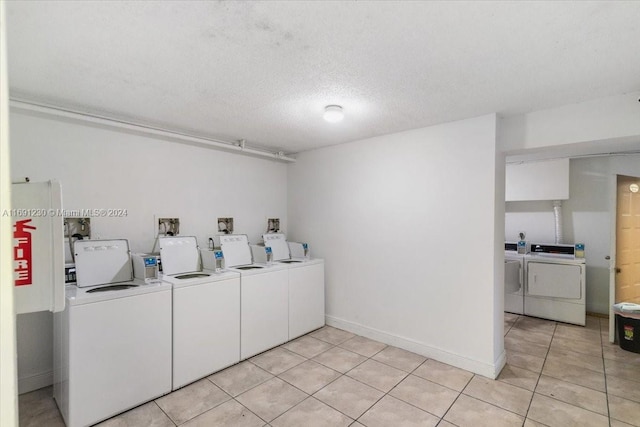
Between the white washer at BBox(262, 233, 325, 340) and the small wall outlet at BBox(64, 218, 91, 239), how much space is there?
6.28ft

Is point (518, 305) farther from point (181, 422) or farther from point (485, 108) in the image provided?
point (181, 422)

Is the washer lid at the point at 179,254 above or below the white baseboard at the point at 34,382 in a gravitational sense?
above

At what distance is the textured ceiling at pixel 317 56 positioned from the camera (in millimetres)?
1426

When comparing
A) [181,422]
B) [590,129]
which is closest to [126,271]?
[181,422]

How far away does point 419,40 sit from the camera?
1.64 metres

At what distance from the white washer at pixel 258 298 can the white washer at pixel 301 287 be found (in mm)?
102

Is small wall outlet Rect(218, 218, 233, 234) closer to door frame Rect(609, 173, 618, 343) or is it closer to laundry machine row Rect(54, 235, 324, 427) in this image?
laundry machine row Rect(54, 235, 324, 427)

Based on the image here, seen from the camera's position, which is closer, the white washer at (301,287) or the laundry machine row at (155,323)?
the laundry machine row at (155,323)

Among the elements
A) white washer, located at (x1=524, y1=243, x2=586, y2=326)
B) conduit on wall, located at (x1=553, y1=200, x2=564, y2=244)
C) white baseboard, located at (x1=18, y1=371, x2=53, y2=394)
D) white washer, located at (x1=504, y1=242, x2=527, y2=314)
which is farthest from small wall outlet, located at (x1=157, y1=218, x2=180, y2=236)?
conduit on wall, located at (x1=553, y1=200, x2=564, y2=244)

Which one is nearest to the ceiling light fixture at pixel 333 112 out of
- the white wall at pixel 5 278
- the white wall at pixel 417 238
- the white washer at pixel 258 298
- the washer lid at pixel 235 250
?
the white wall at pixel 417 238

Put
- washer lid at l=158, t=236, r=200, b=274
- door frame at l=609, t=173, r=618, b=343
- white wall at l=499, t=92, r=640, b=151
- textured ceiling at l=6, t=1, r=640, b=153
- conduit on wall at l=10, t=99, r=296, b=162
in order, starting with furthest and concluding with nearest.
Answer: door frame at l=609, t=173, r=618, b=343, washer lid at l=158, t=236, r=200, b=274, conduit on wall at l=10, t=99, r=296, b=162, white wall at l=499, t=92, r=640, b=151, textured ceiling at l=6, t=1, r=640, b=153

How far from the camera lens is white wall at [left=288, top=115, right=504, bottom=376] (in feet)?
9.30

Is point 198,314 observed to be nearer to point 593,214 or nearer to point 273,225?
point 273,225

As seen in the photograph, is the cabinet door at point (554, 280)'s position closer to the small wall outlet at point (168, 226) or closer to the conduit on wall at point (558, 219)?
the conduit on wall at point (558, 219)
